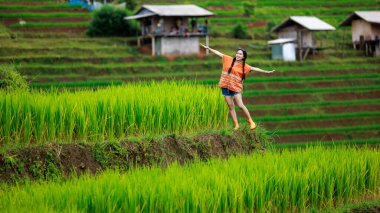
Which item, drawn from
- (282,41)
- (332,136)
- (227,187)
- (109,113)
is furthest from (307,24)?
(227,187)

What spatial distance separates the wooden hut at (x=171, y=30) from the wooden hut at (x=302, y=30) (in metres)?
4.33

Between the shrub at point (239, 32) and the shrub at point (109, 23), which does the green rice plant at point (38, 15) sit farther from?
the shrub at point (239, 32)

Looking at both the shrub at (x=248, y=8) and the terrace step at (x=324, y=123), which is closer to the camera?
the terrace step at (x=324, y=123)

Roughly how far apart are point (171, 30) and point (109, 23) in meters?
2.94

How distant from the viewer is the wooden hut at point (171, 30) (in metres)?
36.4

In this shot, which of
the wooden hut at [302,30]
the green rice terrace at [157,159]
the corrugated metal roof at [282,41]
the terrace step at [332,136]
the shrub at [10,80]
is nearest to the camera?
the green rice terrace at [157,159]

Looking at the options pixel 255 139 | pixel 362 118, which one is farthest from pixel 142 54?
pixel 255 139

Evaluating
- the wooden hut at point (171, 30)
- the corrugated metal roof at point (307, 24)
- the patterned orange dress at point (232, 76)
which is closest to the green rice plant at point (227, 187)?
the patterned orange dress at point (232, 76)

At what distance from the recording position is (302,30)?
38.7 meters

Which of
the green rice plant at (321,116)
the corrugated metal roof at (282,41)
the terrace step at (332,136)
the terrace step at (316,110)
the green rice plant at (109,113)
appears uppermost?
the corrugated metal roof at (282,41)

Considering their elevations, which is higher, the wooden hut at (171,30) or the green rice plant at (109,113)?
the wooden hut at (171,30)

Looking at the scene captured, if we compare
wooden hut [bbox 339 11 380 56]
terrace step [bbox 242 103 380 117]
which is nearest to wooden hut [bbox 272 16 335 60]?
wooden hut [bbox 339 11 380 56]

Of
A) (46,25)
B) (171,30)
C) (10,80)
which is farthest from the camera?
(46,25)

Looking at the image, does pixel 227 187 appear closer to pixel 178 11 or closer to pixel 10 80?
pixel 10 80
